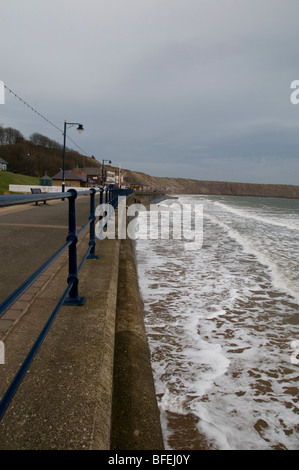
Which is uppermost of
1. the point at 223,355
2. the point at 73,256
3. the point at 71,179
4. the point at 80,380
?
the point at 71,179

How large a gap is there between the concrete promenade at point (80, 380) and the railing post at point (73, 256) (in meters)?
0.09

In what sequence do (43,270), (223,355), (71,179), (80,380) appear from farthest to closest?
(71,179) < (223,355) < (80,380) < (43,270)

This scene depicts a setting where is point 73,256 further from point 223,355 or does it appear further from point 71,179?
point 71,179

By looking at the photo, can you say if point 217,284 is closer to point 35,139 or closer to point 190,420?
point 190,420

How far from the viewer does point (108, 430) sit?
1.66 meters

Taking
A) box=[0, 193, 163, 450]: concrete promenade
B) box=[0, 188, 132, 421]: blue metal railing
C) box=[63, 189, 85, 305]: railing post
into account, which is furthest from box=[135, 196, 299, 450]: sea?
box=[0, 188, 132, 421]: blue metal railing

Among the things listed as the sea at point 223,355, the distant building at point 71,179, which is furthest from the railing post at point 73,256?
the distant building at point 71,179

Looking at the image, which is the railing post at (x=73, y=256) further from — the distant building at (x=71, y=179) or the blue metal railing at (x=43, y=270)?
the distant building at (x=71, y=179)

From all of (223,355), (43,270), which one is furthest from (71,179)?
(43,270)

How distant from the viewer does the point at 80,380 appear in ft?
6.16

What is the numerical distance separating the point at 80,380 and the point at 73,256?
1.15 meters

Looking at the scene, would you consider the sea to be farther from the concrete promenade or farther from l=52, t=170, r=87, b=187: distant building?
l=52, t=170, r=87, b=187: distant building

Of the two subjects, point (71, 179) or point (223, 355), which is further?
point (71, 179)
